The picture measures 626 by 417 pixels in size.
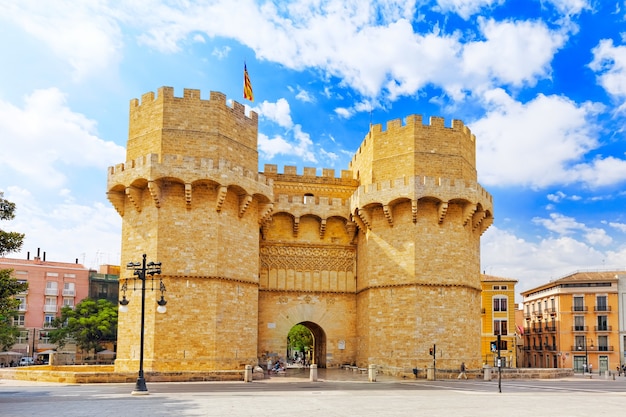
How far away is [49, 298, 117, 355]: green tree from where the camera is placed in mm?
51844

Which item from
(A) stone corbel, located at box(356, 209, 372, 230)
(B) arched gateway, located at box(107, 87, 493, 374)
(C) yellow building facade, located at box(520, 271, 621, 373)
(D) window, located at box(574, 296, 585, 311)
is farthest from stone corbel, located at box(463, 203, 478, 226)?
(D) window, located at box(574, 296, 585, 311)

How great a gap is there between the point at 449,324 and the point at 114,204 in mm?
18038

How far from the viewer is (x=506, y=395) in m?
21.5

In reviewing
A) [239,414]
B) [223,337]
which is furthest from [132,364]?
[239,414]

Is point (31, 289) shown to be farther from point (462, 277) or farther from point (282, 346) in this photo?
point (462, 277)

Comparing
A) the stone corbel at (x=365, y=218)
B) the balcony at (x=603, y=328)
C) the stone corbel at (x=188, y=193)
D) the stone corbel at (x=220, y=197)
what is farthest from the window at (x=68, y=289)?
the balcony at (x=603, y=328)

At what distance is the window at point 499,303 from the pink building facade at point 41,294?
40.5 meters

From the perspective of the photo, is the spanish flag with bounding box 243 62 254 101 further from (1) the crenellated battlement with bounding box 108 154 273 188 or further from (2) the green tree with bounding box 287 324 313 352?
(2) the green tree with bounding box 287 324 313 352

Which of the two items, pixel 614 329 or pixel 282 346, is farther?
pixel 614 329

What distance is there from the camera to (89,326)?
5244cm

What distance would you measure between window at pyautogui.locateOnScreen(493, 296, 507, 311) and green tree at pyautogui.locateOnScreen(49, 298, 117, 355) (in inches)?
1332

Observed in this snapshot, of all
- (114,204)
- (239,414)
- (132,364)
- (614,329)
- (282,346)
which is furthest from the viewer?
(614,329)

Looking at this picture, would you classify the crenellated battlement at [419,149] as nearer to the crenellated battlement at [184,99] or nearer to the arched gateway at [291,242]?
the arched gateway at [291,242]

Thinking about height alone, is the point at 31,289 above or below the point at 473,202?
below
